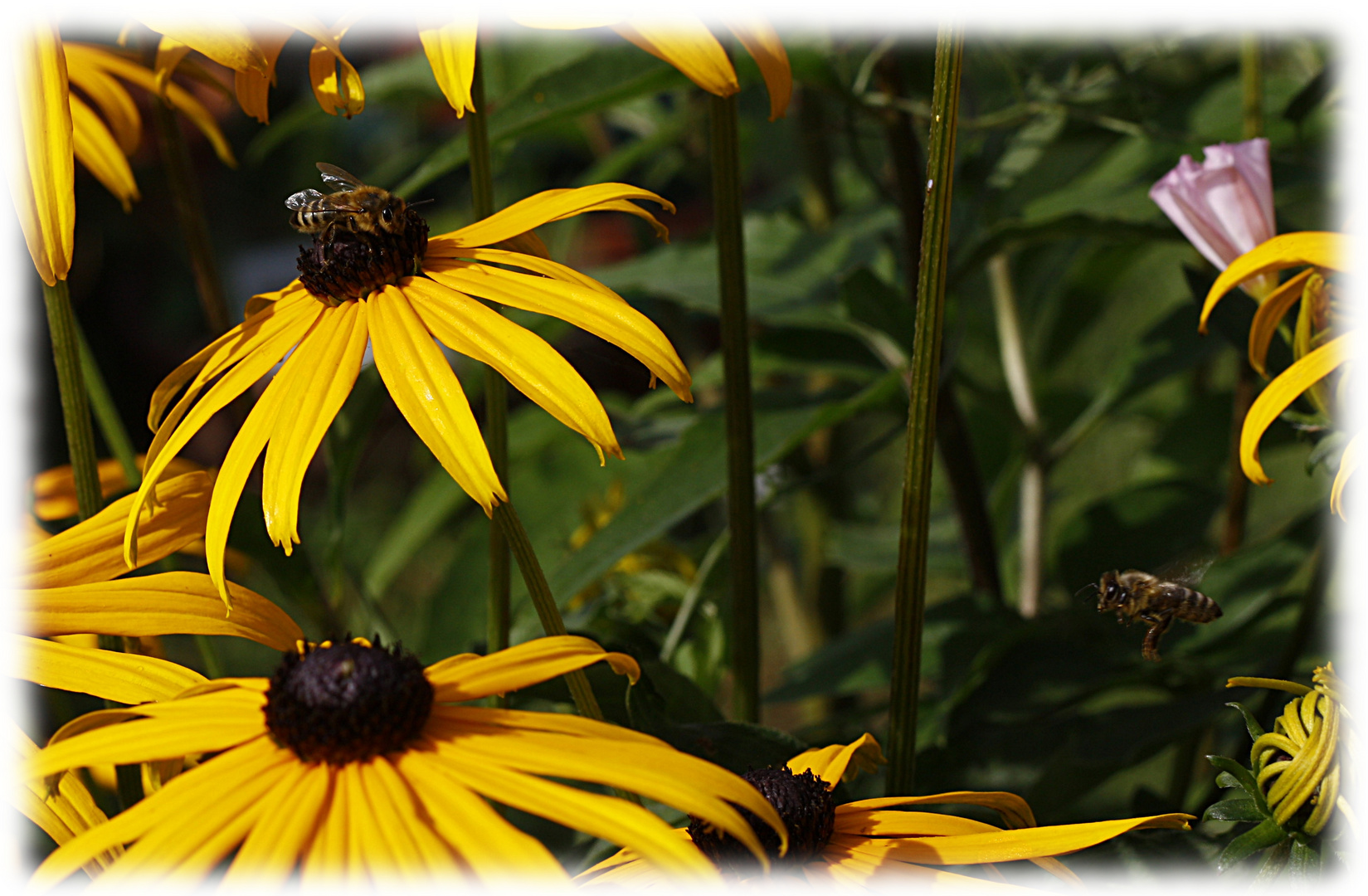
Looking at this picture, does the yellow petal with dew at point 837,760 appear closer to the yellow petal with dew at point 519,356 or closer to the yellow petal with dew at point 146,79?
the yellow petal with dew at point 519,356

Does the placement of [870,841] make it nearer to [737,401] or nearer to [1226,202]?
[737,401]

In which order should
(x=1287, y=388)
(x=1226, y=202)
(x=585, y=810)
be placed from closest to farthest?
(x=585, y=810) → (x=1287, y=388) → (x=1226, y=202)

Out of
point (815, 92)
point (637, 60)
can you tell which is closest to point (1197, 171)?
point (637, 60)

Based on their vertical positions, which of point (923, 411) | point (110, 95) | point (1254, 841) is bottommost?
point (1254, 841)

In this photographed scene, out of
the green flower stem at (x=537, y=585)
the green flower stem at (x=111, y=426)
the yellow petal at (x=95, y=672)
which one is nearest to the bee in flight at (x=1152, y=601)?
the green flower stem at (x=537, y=585)

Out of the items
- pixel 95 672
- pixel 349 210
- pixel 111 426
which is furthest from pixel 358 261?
pixel 111 426

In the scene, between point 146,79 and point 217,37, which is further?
point 146,79

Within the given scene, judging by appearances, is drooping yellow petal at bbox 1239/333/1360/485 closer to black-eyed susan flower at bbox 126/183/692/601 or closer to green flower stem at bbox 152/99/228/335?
black-eyed susan flower at bbox 126/183/692/601
